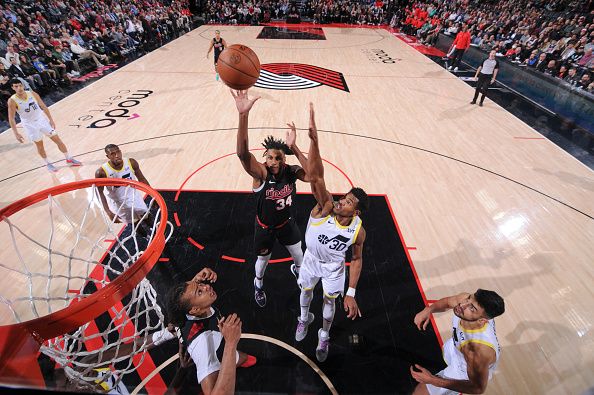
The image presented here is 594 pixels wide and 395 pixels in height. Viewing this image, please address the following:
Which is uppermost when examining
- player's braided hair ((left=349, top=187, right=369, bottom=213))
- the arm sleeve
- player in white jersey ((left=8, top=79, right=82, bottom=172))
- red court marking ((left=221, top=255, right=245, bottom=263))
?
player's braided hair ((left=349, top=187, right=369, bottom=213))

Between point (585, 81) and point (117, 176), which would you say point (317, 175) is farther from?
point (585, 81)

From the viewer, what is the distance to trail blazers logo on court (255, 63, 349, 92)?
1050 cm

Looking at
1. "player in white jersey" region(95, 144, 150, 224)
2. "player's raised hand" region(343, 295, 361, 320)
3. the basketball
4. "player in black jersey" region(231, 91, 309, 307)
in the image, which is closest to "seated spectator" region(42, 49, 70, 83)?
"player in white jersey" region(95, 144, 150, 224)

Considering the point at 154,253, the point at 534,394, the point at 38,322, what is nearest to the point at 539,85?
the point at 534,394

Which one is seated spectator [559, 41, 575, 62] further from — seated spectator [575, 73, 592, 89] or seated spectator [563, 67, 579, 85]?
seated spectator [575, 73, 592, 89]

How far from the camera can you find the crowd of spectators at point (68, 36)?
9344 mm

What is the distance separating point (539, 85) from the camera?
384 inches

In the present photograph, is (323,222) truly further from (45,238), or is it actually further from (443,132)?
(443,132)

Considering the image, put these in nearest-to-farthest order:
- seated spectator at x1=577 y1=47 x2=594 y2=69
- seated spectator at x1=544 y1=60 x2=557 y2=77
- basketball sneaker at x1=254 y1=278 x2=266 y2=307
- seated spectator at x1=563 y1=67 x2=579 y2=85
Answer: basketball sneaker at x1=254 y1=278 x2=266 y2=307 < seated spectator at x1=563 y1=67 x2=579 y2=85 < seated spectator at x1=577 y1=47 x2=594 y2=69 < seated spectator at x1=544 y1=60 x2=557 y2=77

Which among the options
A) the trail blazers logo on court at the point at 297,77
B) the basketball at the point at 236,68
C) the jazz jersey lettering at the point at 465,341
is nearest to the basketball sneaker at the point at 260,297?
the jazz jersey lettering at the point at 465,341

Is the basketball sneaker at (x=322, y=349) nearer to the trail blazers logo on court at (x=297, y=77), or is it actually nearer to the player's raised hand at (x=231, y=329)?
the player's raised hand at (x=231, y=329)

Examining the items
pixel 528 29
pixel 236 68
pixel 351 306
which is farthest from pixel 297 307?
pixel 528 29

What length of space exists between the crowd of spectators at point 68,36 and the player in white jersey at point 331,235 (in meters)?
9.25

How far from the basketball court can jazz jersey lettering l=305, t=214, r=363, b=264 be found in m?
1.11
